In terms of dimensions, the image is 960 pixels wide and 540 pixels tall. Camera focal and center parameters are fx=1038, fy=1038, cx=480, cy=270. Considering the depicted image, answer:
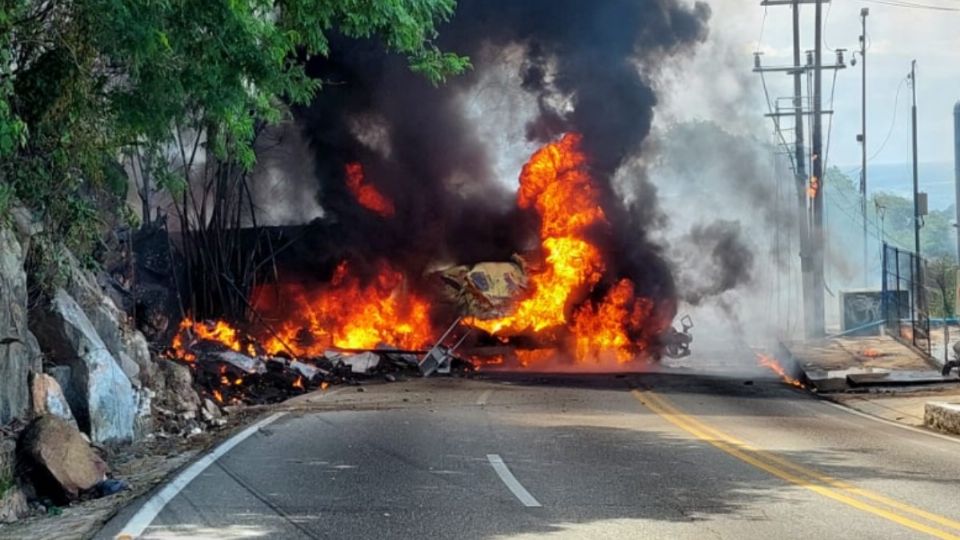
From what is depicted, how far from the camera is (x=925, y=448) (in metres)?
11.7

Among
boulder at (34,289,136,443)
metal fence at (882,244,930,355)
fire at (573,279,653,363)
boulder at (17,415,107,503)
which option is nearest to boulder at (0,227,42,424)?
boulder at (17,415,107,503)

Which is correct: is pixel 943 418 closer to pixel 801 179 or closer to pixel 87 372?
pixel 87 372

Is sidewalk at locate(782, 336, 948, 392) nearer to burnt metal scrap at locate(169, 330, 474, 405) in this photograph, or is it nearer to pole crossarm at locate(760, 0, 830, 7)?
burnt metal scrap at locate(169, 330, 474, 405)

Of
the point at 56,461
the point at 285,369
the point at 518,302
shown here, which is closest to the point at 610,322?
the point at 518,302

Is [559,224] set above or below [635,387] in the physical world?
above

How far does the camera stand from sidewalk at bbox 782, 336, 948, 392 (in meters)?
19.4

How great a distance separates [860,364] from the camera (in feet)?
72.8

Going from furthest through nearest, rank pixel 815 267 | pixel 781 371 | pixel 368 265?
pixel 815 267, pixel 368 265, pixel 781 371

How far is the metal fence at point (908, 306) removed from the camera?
76.9 ft

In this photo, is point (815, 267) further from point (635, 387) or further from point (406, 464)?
point (406, 464)

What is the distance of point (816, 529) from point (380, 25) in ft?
19.4

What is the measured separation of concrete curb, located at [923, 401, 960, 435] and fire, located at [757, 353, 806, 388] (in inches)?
249

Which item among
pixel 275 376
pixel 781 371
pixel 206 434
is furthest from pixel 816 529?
pixel 781 371

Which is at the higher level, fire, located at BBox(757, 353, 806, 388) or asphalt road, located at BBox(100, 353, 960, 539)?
fire, located at BBox(757, 353, 806, 388)
